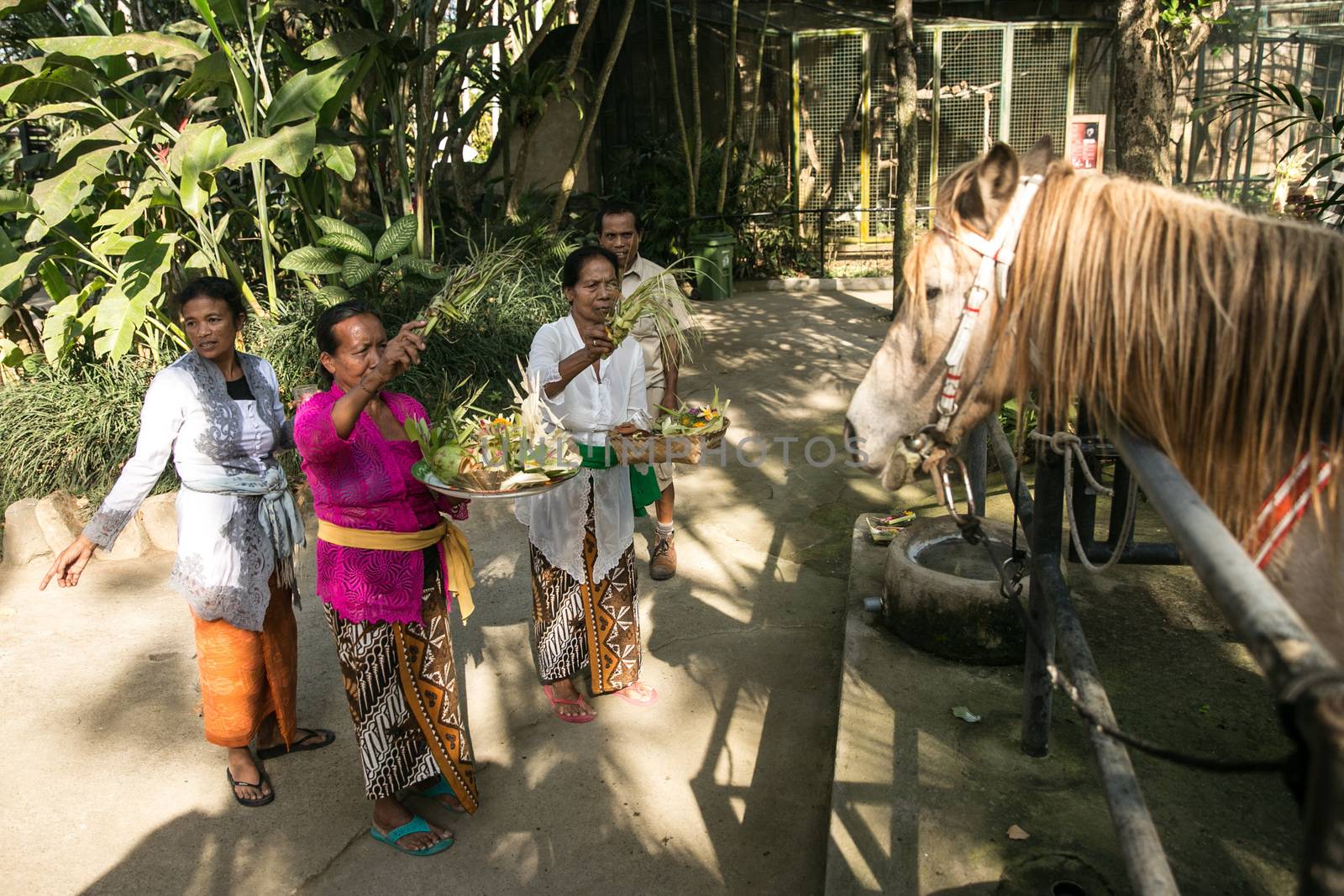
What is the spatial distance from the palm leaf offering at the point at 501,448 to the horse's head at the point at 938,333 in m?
1.23

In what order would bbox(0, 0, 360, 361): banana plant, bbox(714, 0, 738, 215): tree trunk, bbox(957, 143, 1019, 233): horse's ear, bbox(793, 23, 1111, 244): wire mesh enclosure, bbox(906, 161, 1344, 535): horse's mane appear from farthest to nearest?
bbox(793, 23, 1111, 244): wire mesh enclosure
bbox(714, 0, 738, 215): tree trunk
bbox(0, 0, 360, 361): banana plant
bbox(957, 143, 1019, 233): horse's ear
bbox(906, 161, 1344, 535): horse's mane

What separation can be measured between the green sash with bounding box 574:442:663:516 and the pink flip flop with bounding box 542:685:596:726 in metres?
0.81

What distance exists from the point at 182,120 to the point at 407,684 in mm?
5371

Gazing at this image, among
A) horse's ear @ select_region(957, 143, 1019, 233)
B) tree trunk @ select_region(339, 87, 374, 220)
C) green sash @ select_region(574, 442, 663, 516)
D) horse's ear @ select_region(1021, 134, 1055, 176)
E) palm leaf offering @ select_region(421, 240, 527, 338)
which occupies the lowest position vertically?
green sash @ select_region(574, 442, 663, 516)

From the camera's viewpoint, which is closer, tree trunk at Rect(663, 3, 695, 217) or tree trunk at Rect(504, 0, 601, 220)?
tree trunk at Rect(504, 0, 601, 220)

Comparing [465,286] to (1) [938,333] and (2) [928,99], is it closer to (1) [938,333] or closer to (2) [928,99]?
(1) [938,333]

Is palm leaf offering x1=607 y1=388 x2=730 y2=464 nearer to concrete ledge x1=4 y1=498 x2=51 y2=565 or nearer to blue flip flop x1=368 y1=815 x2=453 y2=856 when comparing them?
blue flip flop x1=368 y1=815 x2=453 y2=856

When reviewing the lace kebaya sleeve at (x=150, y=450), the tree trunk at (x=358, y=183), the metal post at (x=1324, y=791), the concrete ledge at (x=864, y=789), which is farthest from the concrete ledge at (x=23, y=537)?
the metal post at (x=1324, y=791)

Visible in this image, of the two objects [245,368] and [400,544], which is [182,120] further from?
[400,544]

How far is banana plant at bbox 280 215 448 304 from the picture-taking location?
6.54 m

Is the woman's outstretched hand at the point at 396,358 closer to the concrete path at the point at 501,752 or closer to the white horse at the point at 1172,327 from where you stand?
the white horse at the point at 1172,327

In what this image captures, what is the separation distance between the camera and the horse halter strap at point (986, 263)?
193 centimetres

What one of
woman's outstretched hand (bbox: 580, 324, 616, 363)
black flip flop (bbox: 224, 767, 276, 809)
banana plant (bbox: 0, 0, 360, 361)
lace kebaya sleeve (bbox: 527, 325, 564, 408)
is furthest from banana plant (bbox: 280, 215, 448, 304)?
black flip flop (bbox: 224, 767, 276, 809)

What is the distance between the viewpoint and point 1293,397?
1688 mm
